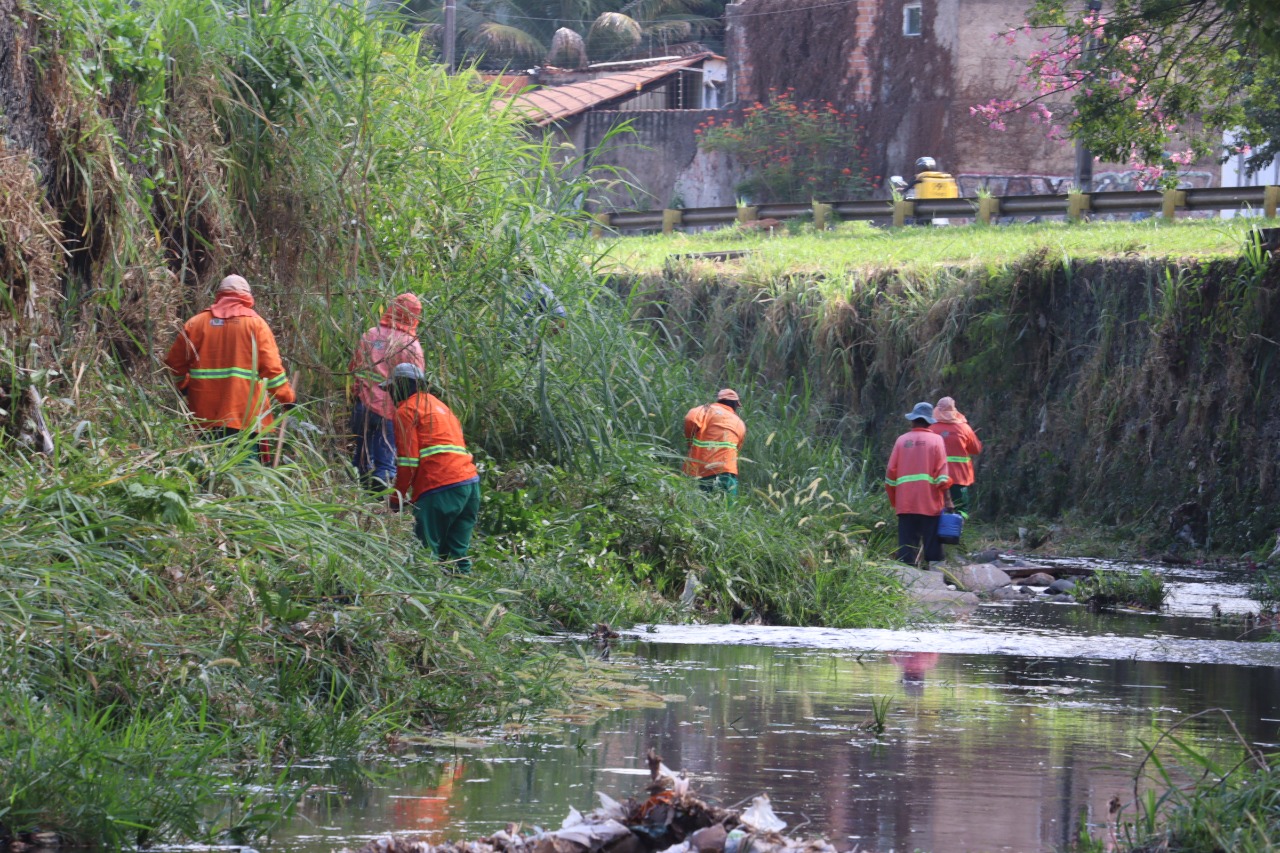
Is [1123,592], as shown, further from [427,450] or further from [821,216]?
[821,216]

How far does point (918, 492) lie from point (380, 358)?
6.17 m

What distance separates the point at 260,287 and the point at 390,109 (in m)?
1.87

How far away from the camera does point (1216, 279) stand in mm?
18922

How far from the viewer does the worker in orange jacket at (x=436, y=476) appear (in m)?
10.2

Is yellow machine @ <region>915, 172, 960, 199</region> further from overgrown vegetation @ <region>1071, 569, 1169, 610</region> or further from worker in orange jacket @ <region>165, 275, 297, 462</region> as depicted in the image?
worker in orange jacket @ <region>165, 275, 297, 462</region>

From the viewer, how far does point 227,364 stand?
9992 mm

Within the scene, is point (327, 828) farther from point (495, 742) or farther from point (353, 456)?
point (353, 456)

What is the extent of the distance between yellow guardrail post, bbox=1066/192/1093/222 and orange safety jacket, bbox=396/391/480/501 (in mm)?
18845

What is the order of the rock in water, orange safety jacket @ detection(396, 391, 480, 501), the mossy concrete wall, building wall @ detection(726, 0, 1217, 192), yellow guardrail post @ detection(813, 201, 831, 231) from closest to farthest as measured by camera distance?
1. orange safety jacket @ detection(396, 391, 480, 501)
2. the rock in water
3. the mossy concrete wall
4. yellow guardrail post @ detection(813, 201, 831, 231)
5. building wall @ detection(726, 0, 1217, 192)

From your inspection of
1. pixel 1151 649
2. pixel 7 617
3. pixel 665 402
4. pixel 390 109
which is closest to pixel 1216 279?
pixel 665 402

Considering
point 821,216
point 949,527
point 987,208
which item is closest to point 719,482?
point 949,527

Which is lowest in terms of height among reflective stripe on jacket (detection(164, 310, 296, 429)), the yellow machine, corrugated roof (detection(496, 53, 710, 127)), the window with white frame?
reflective stripe on jacket (detection(164, 310, 296, 429))

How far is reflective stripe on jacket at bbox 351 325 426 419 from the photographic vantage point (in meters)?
10.9

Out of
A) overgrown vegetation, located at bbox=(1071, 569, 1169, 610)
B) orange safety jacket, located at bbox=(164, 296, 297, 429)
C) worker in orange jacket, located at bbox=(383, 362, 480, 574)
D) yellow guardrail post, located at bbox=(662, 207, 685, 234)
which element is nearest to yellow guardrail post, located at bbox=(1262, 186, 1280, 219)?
yellow guardrail post, located at bbox=(662, 207, 685, 234)
